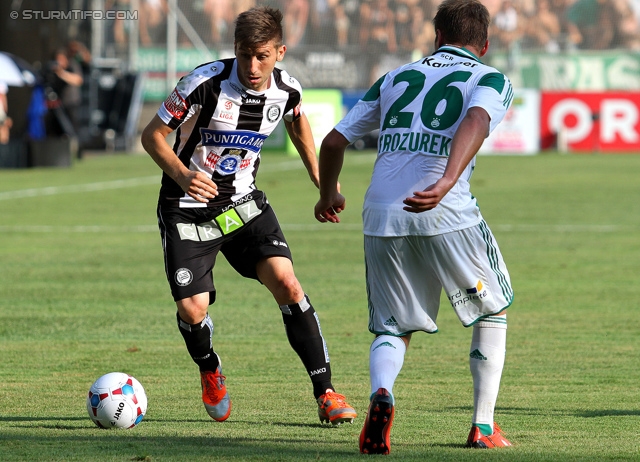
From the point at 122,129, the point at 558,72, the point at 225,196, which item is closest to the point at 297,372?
the point at 225,196

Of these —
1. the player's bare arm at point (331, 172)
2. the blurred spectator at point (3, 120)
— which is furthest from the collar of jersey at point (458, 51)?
the blurred spectator at point (3, 120)

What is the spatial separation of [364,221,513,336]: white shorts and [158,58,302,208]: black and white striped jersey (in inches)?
48.5

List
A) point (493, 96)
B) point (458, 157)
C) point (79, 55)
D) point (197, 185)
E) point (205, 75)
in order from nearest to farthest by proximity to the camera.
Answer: point (458, 157)
point (493, 96)
point (197, 185)
point (205, 75)
point (79, 55)

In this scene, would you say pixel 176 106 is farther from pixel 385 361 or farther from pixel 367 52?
pixel 367 52

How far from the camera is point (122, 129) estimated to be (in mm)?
32219

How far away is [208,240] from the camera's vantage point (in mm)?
5863

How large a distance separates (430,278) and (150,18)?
32.1 m

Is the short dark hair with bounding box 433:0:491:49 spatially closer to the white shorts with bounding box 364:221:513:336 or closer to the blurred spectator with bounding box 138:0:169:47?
the white shorts with bounding box 364:221:513:336

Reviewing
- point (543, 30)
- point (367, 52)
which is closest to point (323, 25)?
point (367, 52)

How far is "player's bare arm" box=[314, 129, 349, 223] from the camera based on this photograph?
4.93 m

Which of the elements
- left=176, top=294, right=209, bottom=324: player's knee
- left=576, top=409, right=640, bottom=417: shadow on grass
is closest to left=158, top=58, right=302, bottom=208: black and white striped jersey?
left=176, top=294, right=209, bottom=324: player's knee

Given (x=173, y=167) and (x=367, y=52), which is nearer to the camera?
(x=173, y=167)

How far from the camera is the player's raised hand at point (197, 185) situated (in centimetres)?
543

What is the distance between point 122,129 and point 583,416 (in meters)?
27.7
